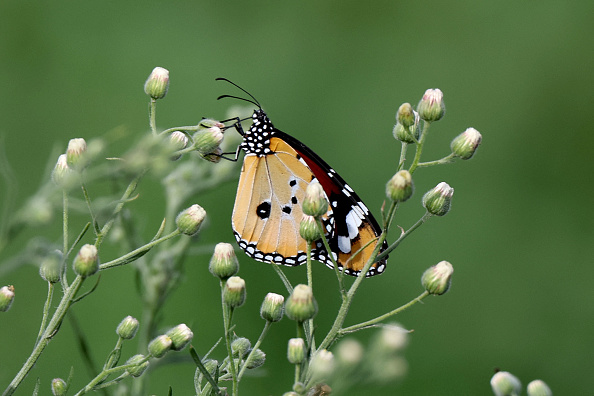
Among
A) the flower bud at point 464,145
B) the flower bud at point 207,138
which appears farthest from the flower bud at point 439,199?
the flower bud at point 207,138

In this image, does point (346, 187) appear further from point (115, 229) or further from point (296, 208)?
point (115, 229)

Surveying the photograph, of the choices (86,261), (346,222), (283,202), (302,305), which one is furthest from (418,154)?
(283,202)

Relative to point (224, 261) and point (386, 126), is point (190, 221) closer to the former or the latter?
point (224, 261)

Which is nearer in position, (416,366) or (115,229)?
(115,229)

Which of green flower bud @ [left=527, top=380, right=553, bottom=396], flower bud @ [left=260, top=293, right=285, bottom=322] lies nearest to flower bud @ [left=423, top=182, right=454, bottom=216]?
flower bud @ [left=260, top=293, right=285, bottom=322]

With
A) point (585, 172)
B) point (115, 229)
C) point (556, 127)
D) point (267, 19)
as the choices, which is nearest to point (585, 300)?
point (585, 172)

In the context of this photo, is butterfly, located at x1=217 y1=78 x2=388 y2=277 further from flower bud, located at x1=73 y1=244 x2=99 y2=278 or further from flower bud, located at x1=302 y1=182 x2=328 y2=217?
flower bud, located at x1=73 y1=244 x2=99 y2=278
